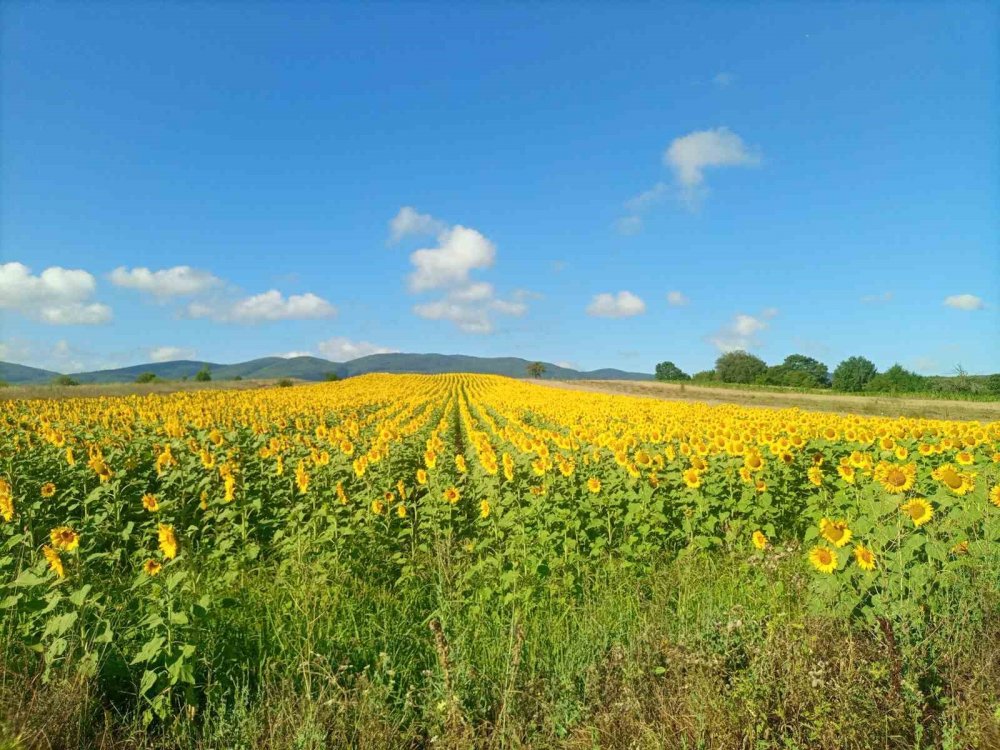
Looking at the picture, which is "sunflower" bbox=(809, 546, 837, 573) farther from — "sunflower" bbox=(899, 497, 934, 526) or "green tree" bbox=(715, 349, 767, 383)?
"green tree" bbox=(715, 349, 767, 383)

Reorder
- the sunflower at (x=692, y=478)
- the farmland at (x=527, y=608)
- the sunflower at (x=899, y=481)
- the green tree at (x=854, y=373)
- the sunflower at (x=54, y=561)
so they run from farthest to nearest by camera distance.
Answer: the green tree at (x=854, y=373), the sunflower at (x=692, y=478), the sunflower at (x=899, y=481), the sunflower at (x=54, y=561), the farmland at (x=527, y=608)

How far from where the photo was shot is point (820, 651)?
352cm

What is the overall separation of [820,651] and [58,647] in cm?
481

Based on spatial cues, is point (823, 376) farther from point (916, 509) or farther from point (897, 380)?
point (916, 509)

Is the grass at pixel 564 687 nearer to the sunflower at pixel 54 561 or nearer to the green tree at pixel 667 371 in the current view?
the sunflower at pixel 54 561

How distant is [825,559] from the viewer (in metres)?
4.25

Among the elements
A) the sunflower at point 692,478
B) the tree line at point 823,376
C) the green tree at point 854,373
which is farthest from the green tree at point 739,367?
the sunflower at point 692,478

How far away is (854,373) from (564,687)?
122622 millimetres

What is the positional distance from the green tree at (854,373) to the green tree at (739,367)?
17217mm

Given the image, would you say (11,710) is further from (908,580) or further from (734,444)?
(734,444)

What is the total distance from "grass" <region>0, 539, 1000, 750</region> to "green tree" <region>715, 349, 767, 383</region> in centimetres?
12905

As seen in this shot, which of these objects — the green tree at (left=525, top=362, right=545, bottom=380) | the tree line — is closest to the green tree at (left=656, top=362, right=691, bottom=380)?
the tree line

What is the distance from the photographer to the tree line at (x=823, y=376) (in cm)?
5588

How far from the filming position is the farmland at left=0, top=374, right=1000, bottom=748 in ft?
10.3
